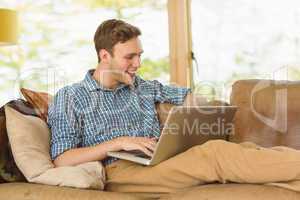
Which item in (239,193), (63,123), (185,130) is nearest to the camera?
(239,193)

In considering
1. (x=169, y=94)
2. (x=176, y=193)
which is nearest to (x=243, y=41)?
(x=169, y=94)

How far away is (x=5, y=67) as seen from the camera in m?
3.89

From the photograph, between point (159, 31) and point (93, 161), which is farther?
point (159, 31)

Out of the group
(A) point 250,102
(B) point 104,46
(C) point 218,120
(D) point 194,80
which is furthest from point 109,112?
(D) point 194,80

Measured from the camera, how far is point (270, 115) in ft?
8.03

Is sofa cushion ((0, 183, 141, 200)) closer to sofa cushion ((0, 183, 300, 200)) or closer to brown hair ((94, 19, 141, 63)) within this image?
sofa cushion ((0, 183, 300, 200))

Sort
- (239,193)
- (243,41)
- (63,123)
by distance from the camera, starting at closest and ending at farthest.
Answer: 1. (239,193)
2. (63,123)
3. (243,41)

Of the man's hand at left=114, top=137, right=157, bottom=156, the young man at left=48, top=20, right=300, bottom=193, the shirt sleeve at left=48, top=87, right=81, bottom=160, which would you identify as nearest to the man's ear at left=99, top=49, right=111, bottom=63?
the young man at left=48, top=20, right=300, bottom=193

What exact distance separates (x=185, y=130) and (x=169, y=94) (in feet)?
2.16

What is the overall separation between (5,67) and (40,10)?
1.69 feet

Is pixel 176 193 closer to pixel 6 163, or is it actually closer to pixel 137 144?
pixel 137 144

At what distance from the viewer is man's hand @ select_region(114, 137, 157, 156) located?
195 centimetres

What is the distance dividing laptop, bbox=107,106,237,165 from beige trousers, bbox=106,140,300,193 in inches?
1.9

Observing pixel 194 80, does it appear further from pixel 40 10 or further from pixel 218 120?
pixel 218 120
